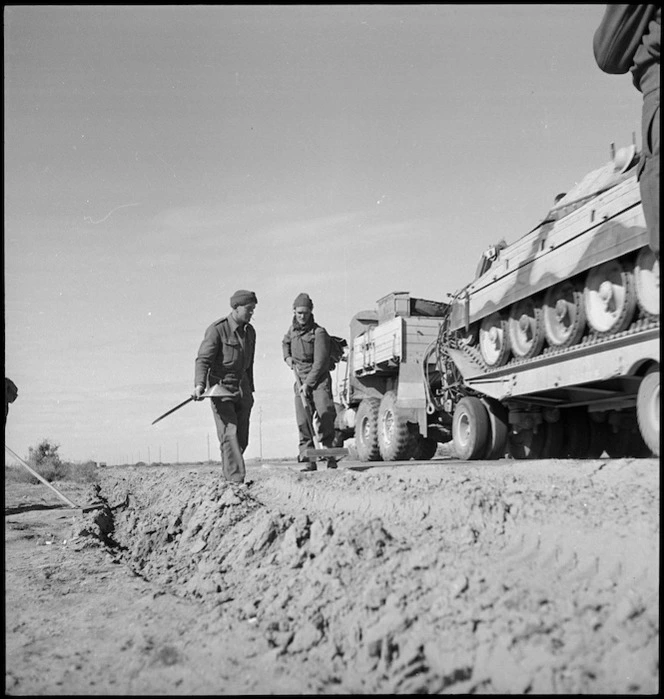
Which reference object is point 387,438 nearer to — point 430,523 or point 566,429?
point 566,429

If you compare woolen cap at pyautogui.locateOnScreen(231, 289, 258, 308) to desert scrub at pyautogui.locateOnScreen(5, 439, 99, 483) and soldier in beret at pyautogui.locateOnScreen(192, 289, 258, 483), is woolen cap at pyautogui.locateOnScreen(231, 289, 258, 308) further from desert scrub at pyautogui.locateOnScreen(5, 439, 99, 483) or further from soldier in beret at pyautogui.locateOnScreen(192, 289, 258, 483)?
desert scrub at pyautogui.locateOnScreen(5, 439, 99, 483)

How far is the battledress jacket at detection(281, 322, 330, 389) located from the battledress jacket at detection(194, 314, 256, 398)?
120 cm

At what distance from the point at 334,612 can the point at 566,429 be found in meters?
7.69

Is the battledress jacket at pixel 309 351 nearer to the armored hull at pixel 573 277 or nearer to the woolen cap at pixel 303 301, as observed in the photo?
the woolen cap at pixel 303 301

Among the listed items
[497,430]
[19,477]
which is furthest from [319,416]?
[19,477]

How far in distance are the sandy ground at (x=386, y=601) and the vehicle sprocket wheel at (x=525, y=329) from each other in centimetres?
369

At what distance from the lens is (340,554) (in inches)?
167

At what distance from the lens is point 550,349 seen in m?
9.42

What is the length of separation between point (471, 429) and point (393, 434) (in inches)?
113

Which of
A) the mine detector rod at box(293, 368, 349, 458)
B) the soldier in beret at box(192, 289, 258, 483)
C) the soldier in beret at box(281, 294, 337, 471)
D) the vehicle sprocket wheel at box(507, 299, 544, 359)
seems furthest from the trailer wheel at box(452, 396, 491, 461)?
the soldier in beret at box(192, 289, 258, 483)

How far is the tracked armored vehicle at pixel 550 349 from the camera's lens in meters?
7.67

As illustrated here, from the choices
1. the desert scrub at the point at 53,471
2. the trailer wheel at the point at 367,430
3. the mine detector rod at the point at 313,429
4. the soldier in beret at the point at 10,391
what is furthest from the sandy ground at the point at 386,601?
the desert scrub at the point at 53,471

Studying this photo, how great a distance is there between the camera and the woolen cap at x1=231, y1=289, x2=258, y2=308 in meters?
8.60

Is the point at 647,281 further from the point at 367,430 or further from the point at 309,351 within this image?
the point at 367,430
